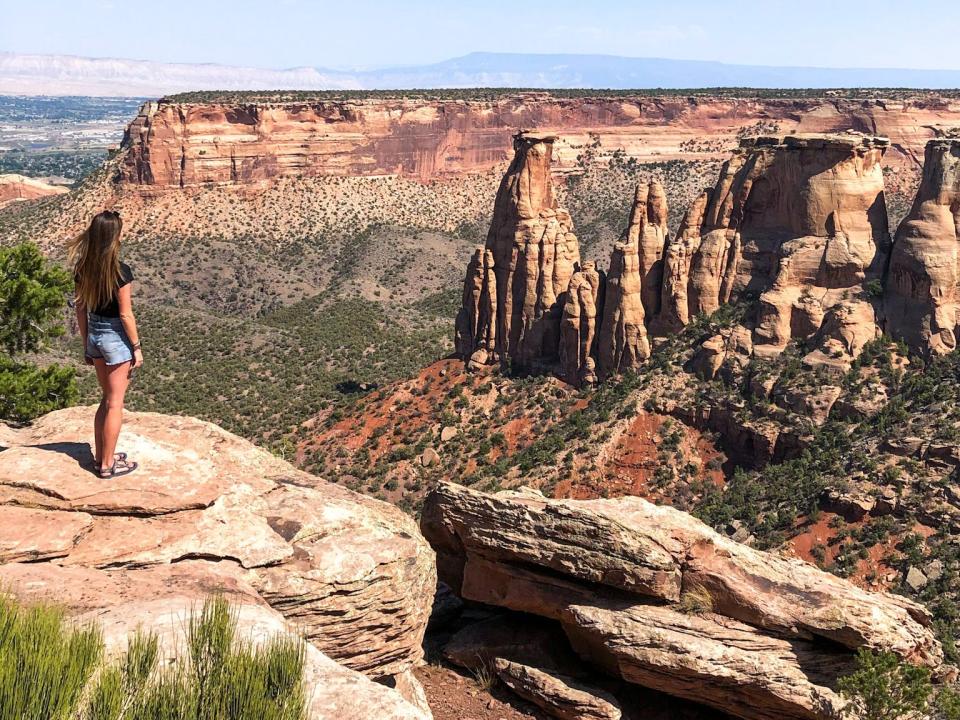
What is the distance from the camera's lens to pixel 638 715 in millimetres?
16203

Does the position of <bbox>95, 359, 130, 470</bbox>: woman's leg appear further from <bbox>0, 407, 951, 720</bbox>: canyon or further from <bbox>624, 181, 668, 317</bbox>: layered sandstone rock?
<bbox>624, 181, 668, 317</bbox>: layered sandstone rock

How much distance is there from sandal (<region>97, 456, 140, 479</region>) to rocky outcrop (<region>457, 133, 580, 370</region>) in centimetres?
4295

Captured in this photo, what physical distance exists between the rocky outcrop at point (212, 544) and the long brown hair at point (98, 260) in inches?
106

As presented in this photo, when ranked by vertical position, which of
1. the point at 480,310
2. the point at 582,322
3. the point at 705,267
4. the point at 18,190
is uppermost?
the point at 705,267

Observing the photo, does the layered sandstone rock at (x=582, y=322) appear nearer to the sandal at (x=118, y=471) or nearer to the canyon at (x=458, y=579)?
the canyon at (x=458, y=579)

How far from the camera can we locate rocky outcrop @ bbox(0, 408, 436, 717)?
12.0 meters

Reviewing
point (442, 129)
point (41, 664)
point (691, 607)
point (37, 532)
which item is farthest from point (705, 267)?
point (442, 129)

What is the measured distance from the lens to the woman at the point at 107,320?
12.7 m

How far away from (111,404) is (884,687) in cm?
1324

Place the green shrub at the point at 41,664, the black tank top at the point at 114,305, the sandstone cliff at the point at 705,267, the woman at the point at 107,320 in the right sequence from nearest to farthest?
the green shrub at the point at 41,664 < the woman at the point at 107,320 < the black tank top at the point at 114,305 < the sandstone cliff at the point at 705,267

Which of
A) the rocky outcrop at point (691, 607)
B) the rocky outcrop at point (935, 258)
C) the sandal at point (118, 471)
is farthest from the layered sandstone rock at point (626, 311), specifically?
the sandal at point (118, 471)

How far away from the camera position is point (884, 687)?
14648 millimetres

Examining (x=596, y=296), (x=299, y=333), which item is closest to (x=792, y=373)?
(x=596, y=296)

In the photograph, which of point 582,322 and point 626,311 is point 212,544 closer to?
point 626,311
